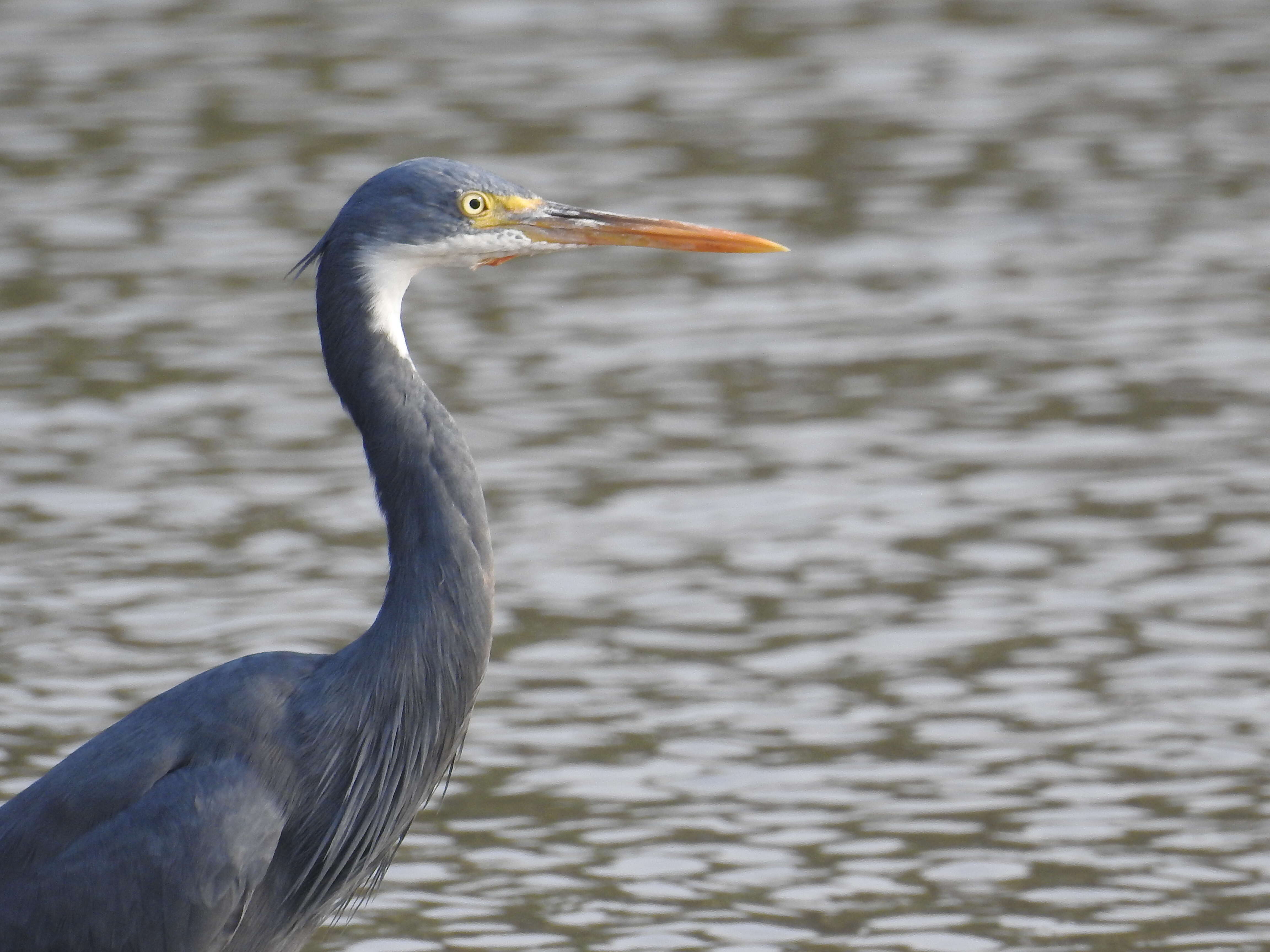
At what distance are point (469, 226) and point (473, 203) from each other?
0.21 ft

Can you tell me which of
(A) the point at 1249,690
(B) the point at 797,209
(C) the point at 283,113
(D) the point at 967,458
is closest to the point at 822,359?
(D) the point at 967,458

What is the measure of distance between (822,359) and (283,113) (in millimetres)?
5942

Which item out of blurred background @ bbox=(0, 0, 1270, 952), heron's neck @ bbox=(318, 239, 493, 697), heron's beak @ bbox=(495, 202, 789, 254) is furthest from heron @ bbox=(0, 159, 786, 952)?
blurred background @ bbox=(0, 0, 1270, 952)

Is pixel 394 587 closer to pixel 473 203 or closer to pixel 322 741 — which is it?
pixel 322 741

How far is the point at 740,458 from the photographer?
33.6 ft

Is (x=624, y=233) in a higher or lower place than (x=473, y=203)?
lower

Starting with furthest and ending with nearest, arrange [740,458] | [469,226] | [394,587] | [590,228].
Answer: [740,458] < [590,228] < [469,226] < [394,587]

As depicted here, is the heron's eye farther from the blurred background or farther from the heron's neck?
the blurred background

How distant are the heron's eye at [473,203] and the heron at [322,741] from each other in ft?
0.05

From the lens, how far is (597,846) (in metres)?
6.97

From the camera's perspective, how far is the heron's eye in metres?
5.62

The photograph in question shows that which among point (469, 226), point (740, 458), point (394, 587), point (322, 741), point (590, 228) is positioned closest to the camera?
point (322, 741)

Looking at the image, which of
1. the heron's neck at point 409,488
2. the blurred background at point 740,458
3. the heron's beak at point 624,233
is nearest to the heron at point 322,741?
the heron's neck at point 409,488

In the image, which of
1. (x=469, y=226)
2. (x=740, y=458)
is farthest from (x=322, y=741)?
(x=740, y=458)
